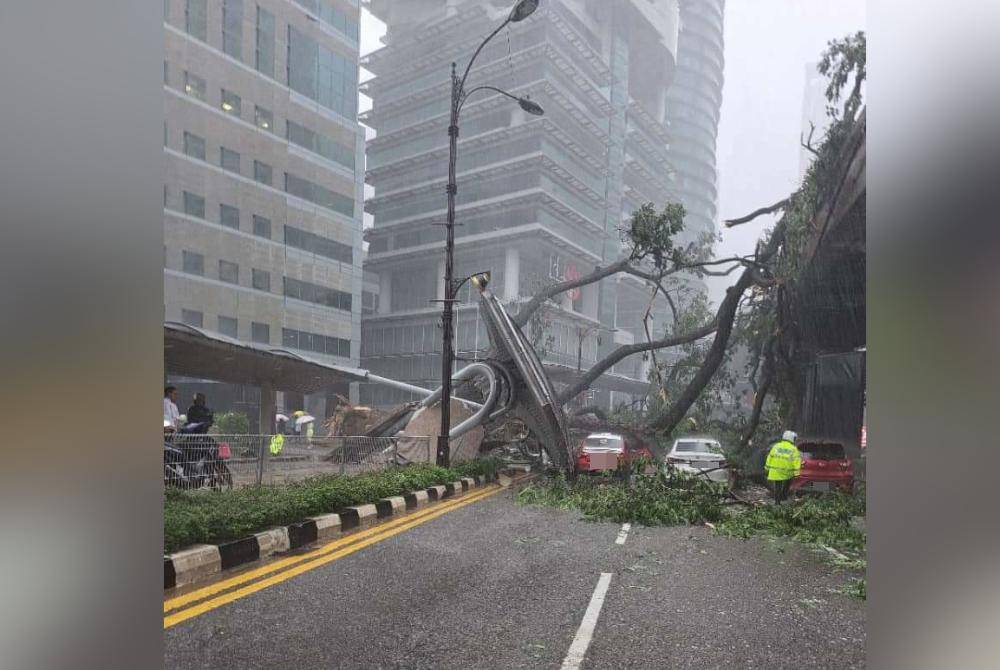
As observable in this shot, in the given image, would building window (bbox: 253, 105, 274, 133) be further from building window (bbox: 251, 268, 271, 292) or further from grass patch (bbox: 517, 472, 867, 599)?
grass patch (bbox: 517, 472, 867, 599)

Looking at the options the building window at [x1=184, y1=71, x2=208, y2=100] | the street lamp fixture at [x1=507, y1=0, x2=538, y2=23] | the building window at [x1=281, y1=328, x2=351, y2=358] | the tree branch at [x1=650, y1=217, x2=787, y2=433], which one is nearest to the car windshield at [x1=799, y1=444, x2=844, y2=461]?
the tree branch at [x1=650, y1=217, x2=787, y2=433]

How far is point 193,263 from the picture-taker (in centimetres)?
282

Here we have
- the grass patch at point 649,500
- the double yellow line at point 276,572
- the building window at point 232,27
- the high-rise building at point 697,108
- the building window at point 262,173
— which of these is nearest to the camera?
the double yellow line at point 276,572

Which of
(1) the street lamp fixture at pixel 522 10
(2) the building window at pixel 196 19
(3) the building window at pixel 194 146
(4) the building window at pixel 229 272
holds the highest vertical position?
(1) the street lamp fixture at pixel 522 10

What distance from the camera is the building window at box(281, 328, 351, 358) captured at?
379 centimetres

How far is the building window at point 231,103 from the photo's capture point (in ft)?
9.93

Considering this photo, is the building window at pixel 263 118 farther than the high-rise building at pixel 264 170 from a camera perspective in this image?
Yes

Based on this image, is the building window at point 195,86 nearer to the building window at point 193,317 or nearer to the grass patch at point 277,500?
the building window at point 193,317

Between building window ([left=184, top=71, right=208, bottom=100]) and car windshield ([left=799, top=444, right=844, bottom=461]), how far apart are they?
134 inches

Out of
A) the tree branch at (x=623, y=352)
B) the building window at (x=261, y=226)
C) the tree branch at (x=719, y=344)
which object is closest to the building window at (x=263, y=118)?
the building window at (x=261, y=226)

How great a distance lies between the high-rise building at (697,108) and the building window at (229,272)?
2.33 metres

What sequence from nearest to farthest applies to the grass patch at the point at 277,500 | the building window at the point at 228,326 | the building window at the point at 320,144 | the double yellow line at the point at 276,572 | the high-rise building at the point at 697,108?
the double yellow line at the point at 276,572
the high-rise building at the point at 697,108
the building window at the point at 228,326
the grass patch at the point at 277,500
the building window at the point at 320,144

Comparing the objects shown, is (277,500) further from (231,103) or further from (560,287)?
(231,103)
